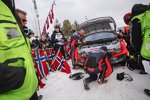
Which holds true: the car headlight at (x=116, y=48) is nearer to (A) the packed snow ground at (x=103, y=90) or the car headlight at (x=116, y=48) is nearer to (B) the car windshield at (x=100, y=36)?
(B) the car windshield at (x=100, y=36)

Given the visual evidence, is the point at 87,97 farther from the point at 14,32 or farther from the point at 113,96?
the point at 14,32

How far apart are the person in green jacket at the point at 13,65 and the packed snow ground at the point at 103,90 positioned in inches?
121

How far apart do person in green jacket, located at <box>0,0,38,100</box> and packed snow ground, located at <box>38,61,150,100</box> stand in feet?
10.1

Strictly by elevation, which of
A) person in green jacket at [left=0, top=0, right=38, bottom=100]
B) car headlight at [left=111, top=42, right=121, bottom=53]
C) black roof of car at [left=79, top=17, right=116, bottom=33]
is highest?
black roof of car at [left=79, top=17, right=116, bottom=33]

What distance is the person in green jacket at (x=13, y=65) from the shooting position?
1.13 meters

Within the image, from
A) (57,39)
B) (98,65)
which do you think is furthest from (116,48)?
(57,39)

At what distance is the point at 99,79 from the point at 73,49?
9.37 ft

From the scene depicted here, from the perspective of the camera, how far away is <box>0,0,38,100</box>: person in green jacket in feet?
3.70

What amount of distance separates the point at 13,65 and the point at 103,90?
3.72m

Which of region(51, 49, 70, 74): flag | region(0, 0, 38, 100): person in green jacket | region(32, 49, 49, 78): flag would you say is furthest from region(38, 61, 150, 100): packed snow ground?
region(0, 0, 38, 100): person in green jacket

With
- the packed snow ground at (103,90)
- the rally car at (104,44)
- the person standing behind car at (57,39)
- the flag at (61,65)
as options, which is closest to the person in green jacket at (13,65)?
the packed snow ground at (103,90)

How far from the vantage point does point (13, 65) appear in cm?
120

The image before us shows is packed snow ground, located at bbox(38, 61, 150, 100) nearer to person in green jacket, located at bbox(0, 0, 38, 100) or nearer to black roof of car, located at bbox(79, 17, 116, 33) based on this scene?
person in green jacket, located at bbox(0, 0, 38, 100)

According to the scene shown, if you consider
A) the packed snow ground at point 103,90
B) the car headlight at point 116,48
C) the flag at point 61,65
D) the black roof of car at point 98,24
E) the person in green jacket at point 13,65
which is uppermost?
the black roof of car at point 98,24
